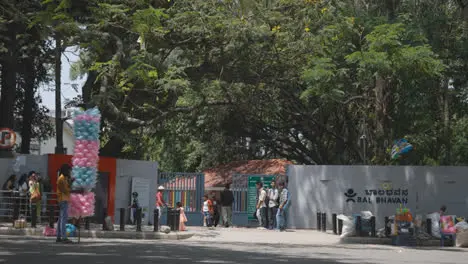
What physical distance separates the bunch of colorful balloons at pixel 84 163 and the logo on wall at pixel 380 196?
12.0 metres

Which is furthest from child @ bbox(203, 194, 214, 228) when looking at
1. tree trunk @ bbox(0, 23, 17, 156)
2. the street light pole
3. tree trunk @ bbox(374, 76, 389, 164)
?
tree trunk @ bbox(0, 23, 17, 156)

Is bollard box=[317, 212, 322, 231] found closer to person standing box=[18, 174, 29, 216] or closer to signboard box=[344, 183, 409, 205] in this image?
signboard box=[344, 183, 409, 205]

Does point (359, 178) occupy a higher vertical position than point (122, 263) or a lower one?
higher

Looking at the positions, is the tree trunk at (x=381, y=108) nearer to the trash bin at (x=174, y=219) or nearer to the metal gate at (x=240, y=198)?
the metal gate at (x=240, y=198)

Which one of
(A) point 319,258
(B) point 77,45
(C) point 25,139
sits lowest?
(A) point 319,258

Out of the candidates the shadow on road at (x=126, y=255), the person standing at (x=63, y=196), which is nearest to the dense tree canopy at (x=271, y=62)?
the person standing at (x=63, y=196)

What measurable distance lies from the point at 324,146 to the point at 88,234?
21401mm

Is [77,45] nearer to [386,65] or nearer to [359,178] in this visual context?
[386,65]

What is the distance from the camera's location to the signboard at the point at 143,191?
81.2ft

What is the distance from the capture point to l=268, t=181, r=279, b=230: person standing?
2586cm

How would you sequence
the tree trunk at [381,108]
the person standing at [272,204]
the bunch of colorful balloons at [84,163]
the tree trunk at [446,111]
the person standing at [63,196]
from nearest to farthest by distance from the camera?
1. the person standing at [63,196]
2. the bunch of colorful balloons at [84,163]
3. the person standing at [272,204]
4. the tree trunk at [381,108]
5. the tree trunk at [446,111]

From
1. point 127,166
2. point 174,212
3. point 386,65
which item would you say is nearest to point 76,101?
point 127,166

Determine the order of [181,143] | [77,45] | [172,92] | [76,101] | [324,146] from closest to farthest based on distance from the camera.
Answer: [77,45], [172,92], [76,101], [324,146], [181,143]

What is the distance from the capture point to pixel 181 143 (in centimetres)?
4294
